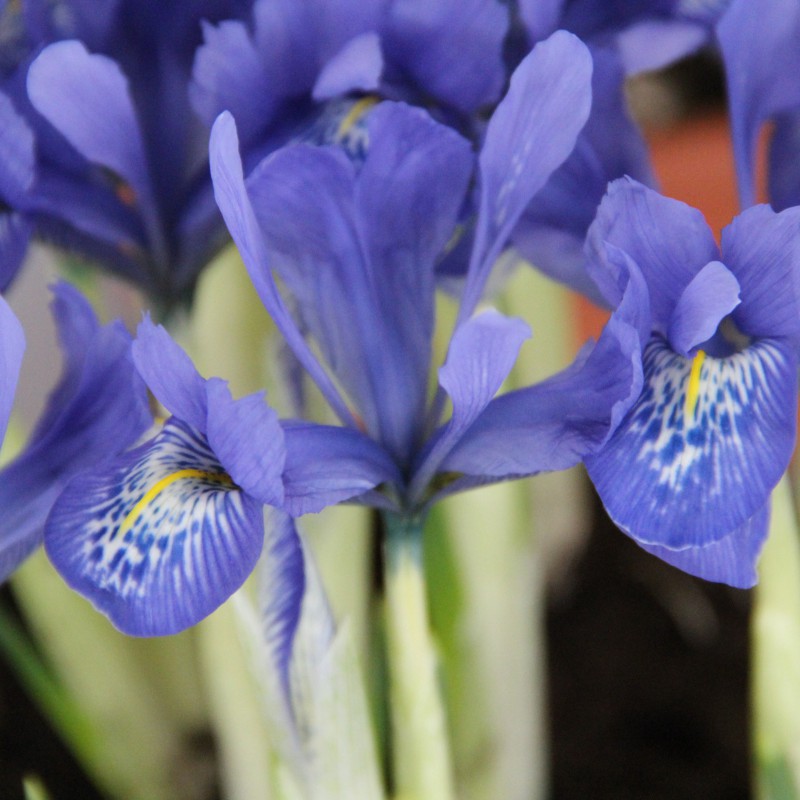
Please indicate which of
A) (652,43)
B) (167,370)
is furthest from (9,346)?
(652,43)

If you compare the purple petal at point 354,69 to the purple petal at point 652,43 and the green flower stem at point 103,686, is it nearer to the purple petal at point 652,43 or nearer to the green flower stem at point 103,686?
the purple petal at point 652,43

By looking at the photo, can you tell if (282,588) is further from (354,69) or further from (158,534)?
(354,69)

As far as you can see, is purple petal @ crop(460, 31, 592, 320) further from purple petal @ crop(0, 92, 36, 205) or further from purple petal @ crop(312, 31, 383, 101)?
purple petal @ crop(0, 92, 36, 205)

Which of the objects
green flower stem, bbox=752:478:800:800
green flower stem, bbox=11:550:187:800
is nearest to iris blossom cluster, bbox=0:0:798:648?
green flower stem, bbox=752:478:800:800

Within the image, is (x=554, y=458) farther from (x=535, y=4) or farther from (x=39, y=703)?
(x=39, y=703)

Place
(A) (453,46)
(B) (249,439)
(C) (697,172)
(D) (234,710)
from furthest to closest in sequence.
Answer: (C) (697,172) → (D) (234,710) → (A) (453,46) → (B) (249,439)

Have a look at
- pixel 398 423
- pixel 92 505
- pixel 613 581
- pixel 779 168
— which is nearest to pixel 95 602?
pixel 92 505

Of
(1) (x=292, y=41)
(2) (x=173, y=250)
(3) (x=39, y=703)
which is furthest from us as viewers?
(3) (x=39, y=703)
